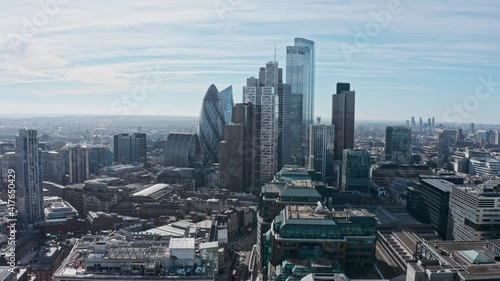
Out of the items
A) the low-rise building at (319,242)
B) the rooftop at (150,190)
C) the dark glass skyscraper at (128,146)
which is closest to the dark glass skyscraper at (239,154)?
the rooftop at (150,190)

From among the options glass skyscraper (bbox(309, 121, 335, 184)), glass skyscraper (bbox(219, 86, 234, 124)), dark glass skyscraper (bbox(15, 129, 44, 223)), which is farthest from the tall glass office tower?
dark glass skyscraper (bbox(15, 129, 44, 223))

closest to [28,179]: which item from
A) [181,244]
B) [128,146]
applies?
[181,244]

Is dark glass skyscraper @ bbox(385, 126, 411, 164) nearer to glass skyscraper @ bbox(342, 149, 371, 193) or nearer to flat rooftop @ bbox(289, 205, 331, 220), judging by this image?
glass skyscraper @ bbox(342, 149, 371, 193)

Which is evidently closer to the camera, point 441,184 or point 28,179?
point 441,184

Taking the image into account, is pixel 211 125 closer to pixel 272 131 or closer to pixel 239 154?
pixel 239 154

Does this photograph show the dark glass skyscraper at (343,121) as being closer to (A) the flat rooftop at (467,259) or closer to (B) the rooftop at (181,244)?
(A) the flat rooftop at (467,259)
